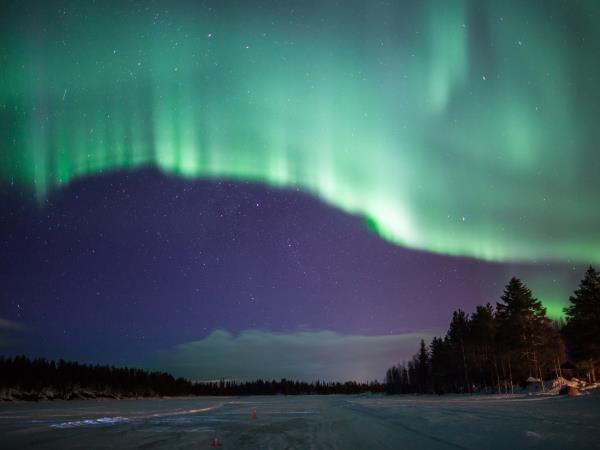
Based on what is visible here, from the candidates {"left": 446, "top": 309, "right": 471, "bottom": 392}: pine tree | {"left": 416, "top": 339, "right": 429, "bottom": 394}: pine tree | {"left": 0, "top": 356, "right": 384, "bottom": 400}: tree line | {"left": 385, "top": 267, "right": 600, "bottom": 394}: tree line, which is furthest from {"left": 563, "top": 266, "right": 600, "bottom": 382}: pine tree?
{"left": 0, "top": 356, "right": 384, "bottom": 400}: tree line

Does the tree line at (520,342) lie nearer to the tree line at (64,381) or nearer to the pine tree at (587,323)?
the pine tree at (587,323)

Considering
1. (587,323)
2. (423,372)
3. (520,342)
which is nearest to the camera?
(587,323)

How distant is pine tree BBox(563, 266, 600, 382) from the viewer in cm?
4400

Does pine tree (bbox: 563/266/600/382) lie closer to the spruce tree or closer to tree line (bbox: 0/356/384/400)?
the spruce tree

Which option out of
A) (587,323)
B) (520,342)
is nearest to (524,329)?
(520,342)

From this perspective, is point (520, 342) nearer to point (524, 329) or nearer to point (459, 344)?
point (524, 329)

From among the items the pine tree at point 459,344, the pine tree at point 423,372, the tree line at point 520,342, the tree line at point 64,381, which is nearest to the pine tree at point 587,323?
the tree line at point 520,342

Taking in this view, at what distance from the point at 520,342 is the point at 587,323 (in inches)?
455

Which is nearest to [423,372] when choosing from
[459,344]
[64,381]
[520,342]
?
[459,344]

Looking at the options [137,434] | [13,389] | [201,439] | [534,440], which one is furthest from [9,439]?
[13,389]

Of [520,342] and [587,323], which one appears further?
[520,342]

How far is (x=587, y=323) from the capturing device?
146 feet

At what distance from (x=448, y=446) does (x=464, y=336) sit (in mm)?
78528

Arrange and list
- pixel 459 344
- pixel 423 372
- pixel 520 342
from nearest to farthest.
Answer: pixel 520 342
pixel 459 344
pixel 423 372
